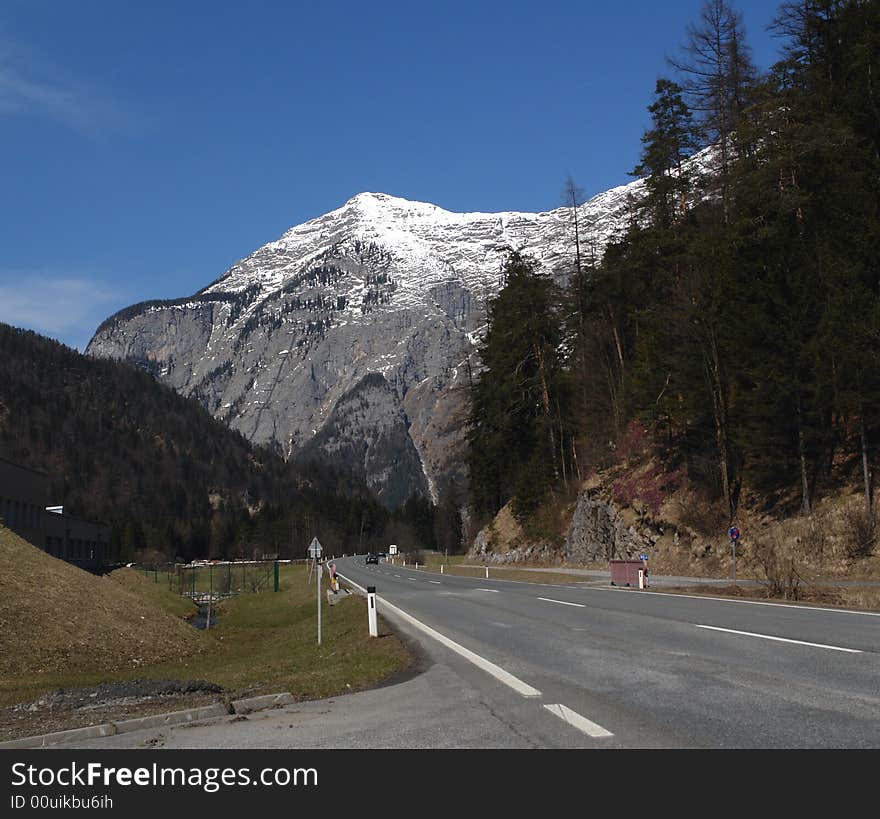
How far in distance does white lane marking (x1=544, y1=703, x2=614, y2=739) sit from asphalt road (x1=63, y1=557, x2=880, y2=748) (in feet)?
0.06

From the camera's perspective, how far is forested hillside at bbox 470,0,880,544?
29297 millimetres

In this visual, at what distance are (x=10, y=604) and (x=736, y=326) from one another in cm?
2879

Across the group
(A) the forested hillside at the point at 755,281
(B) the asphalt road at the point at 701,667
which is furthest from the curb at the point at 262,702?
(A) the forested hillside at the point at 755,281

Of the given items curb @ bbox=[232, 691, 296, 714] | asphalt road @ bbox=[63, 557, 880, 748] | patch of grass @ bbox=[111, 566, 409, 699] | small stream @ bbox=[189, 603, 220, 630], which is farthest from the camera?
small stream @ bbox=[189, 603, 220, 630]

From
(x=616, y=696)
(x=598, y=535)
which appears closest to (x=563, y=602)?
(x=616, y=696)

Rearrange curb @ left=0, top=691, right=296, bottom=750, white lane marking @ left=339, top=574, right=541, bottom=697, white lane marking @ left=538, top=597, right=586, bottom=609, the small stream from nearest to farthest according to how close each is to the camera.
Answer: curb @ left=0, top=691, right=296, bottom=750 → white lane marking @ left=339, top=574, right=541, bottom=697 → white lane marking @ left=538, top=597, right=586, bottom=609 → the small stream

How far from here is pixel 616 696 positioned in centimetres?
811

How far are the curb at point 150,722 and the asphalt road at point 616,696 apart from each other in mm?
296

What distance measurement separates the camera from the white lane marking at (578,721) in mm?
6359

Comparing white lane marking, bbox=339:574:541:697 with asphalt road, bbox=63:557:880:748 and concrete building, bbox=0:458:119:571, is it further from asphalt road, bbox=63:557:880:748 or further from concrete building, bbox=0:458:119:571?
concrete building, bbox=0:458:119:571

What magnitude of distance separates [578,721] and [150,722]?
4.14m

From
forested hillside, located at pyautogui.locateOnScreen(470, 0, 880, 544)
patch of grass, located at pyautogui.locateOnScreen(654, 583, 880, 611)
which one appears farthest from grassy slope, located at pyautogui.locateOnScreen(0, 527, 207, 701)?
forested hillside, located at pyautogui.locateOnScreen(470, 0, 880, 544)

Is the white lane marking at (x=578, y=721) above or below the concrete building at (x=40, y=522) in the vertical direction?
below

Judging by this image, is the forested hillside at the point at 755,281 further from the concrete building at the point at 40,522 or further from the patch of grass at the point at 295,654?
the concrete building at the point at 40,522
